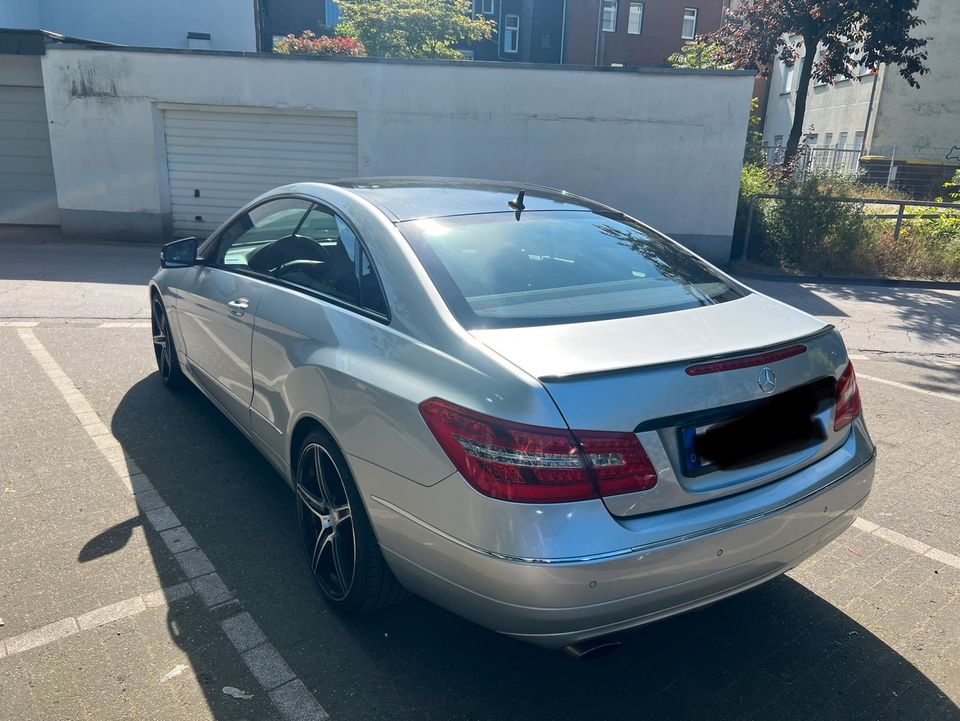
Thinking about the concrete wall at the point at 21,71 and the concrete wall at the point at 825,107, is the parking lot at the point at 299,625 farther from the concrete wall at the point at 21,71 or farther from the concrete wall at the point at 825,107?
the concrete wall at the point at 825,107

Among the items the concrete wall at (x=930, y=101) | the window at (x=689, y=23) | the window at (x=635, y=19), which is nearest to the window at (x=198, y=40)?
the concrete wall at (x=930, y=101)

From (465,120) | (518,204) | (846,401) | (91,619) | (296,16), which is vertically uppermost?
(296,16)

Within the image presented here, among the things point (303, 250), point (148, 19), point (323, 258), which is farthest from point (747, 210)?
point (148, 19)

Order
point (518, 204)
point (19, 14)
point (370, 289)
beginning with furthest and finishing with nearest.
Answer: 1. point (19, 14)
2. point (518, 204)
3. point (370, 289)

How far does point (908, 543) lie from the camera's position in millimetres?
3736

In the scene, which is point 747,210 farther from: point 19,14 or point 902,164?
point 902,164

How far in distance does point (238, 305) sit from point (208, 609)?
1.48m

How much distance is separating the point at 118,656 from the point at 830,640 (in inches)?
105

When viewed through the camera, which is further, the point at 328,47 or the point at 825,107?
the point at 825,107

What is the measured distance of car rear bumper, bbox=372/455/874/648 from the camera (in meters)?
2.17

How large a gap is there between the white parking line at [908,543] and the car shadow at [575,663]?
0.78 metres

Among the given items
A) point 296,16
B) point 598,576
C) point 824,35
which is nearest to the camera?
point 598,576

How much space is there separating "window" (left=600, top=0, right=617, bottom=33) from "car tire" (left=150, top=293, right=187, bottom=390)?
41.5 m

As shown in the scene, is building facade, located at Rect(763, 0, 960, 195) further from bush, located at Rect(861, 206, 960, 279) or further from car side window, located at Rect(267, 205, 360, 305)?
car side window, located at Rect(267, 205, 360, 305)
